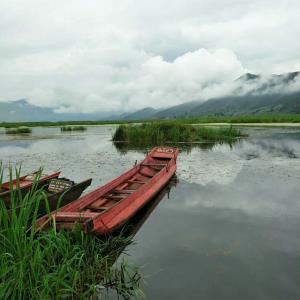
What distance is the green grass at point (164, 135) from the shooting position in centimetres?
3119

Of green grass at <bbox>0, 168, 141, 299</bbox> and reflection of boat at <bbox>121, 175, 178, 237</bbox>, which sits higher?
green grass at <bbox>0, 168, 141, 299</bbox>

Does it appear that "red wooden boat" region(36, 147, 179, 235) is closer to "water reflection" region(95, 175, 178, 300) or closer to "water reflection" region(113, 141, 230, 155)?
"water reflection" region(95, 175, 178, 300)

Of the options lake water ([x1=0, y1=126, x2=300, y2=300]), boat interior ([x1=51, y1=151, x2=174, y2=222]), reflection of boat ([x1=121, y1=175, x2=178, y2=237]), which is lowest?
reflection of boat ([x1=121, y1=175, x2=178, y2=237])

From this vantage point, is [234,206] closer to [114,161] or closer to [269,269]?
[269,269]

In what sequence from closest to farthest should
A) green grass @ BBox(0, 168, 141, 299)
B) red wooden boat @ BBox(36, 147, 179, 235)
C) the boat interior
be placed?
1. green grass @ BBox(0, 168, 141, 299)
2. red wooden boat @ BBox(36, 147, 179, 235)
3. the boat interior

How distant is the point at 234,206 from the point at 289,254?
3815 mm

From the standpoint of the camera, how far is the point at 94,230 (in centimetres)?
752

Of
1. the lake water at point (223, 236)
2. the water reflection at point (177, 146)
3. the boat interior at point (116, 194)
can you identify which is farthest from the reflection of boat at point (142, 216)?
the water reflection at point (177, 146)

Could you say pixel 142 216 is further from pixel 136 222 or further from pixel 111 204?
pixel 111 204

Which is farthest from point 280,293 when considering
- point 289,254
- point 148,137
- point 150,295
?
point 148,137

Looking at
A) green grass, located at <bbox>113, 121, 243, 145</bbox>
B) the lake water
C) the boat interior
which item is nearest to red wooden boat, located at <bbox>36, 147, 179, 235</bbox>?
the boat interior

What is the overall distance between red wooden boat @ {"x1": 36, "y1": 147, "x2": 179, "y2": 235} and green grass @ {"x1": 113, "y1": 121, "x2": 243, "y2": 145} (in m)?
14.1

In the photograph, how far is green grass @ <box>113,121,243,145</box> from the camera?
102ft

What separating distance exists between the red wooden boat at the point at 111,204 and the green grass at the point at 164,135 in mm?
14140
